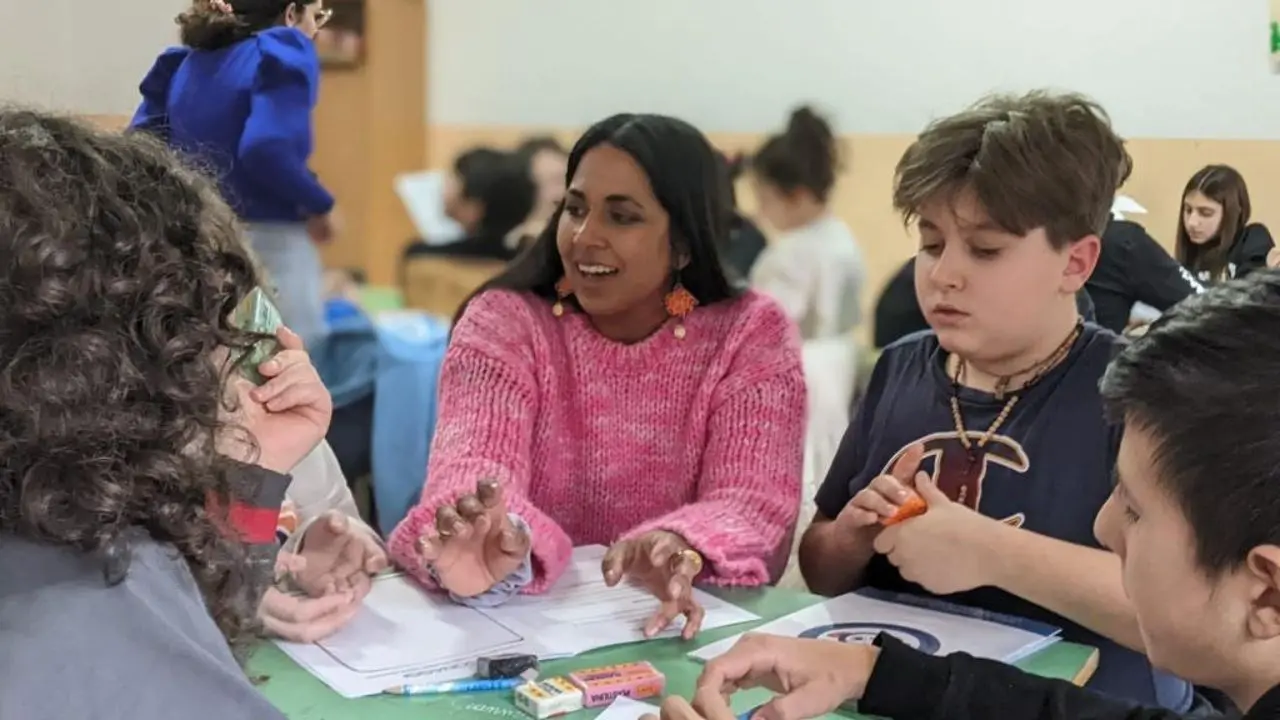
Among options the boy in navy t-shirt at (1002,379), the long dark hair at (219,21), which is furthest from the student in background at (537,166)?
the long dark hair at (219,21)

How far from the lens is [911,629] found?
4.21 ft

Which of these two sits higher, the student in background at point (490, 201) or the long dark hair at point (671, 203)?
the long dark hair at point (671, 203)

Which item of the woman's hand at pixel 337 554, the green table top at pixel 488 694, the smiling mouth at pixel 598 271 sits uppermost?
the smiling mouth at pixel 598 271

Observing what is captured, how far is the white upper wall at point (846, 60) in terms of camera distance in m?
1.77

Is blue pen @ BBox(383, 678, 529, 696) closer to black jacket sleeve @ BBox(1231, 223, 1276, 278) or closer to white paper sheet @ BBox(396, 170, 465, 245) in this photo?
black jacket sleeve @ BBox(1231, 223, 1276, 278)

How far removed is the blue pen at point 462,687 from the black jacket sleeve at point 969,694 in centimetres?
30

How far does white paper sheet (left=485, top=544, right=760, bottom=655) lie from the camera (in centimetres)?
123

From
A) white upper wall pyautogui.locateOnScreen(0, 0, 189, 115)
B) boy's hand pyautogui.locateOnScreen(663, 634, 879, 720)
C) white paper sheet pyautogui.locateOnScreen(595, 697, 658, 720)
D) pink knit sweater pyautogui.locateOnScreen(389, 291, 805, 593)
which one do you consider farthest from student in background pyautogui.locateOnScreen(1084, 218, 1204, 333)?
white upper wall pyautogui.locateOnScreen(0, 0, 189, 115)

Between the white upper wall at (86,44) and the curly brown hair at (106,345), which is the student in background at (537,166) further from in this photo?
the curly brown hair at (106,345)

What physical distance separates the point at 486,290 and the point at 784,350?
40cm

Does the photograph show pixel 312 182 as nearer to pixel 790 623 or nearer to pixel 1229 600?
pixel 790 623

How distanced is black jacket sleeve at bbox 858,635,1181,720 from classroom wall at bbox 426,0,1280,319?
0.85m

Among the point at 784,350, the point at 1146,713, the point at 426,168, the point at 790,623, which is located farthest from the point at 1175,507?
the point at 426,168

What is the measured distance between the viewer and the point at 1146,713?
1.03 meters
